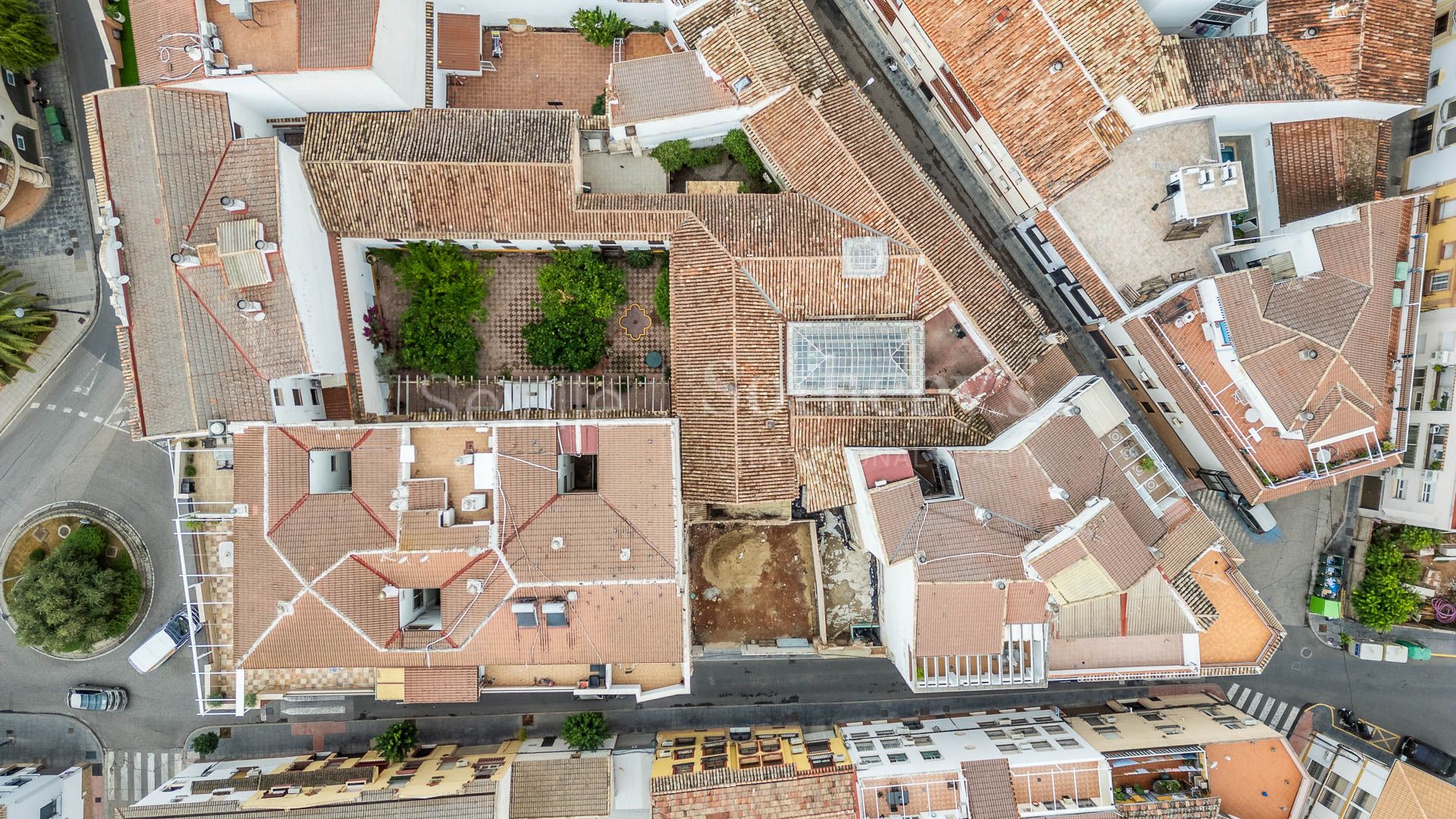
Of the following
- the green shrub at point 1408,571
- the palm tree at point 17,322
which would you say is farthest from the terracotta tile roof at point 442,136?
the green shrub at point 1408,571

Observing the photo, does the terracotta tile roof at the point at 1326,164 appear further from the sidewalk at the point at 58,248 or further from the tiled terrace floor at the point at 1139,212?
the sidewalk at the point at 58,248

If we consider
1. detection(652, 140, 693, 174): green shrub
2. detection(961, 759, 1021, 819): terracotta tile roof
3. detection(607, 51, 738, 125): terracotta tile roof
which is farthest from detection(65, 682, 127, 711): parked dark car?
detection(961, 759, 1021, 819): terracotta tile roof

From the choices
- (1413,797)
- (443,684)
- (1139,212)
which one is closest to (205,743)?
(443,684)

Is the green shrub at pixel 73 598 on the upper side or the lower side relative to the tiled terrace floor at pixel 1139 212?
lower

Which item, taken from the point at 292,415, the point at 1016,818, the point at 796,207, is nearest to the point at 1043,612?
the point at 1016,818

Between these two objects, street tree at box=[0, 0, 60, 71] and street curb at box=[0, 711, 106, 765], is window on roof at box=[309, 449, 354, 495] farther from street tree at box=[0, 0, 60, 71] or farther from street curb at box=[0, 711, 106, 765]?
street tree at box=[0, 0, 60, 71]

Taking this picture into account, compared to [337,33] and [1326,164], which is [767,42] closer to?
[337,33]
